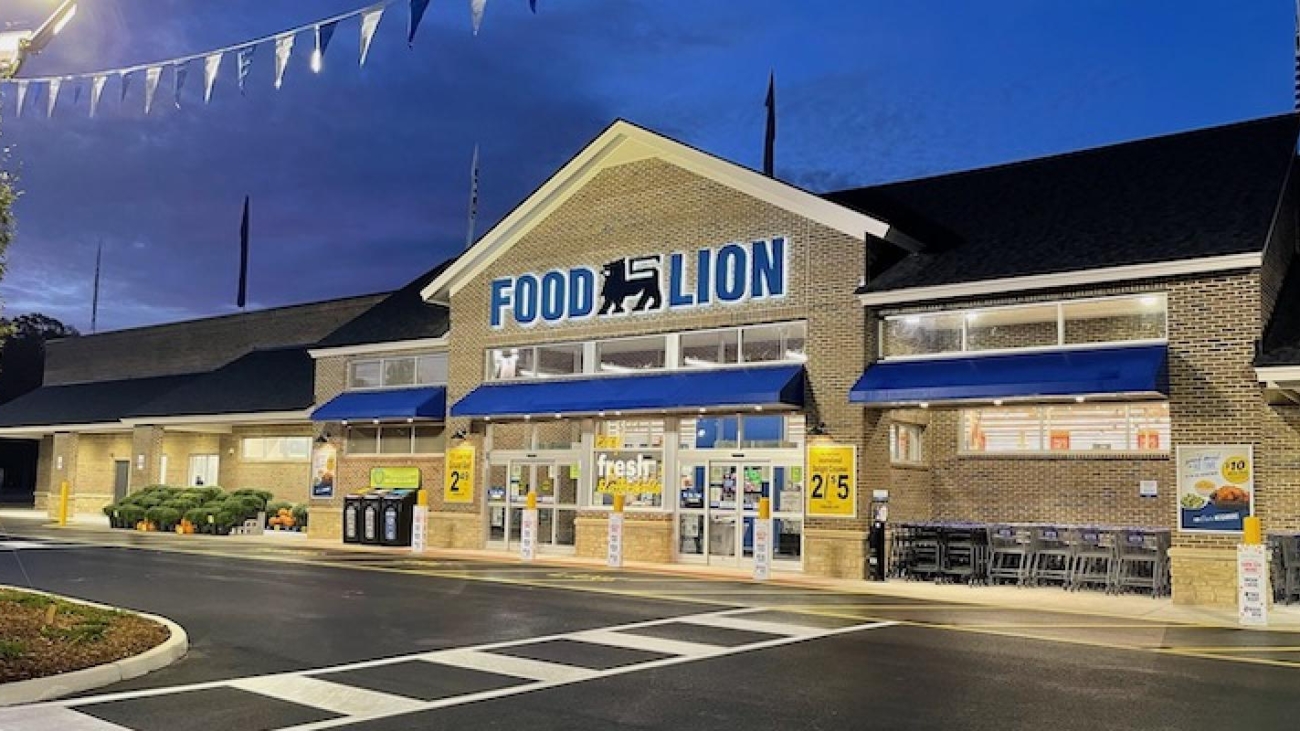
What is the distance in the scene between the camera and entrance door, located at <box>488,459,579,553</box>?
25438mm

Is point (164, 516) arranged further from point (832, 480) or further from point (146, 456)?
point (832, 480)

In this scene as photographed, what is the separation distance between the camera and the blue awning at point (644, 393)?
2081 cm

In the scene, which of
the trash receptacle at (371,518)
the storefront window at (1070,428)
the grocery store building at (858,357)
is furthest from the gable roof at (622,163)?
the trash receptacle at (371,518)

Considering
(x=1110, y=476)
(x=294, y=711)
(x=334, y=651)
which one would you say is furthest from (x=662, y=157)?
(x=294, y=711)

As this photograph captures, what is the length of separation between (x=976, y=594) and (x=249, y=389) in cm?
2423

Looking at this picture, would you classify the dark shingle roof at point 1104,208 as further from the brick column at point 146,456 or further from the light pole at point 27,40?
the brick column at point 146,456

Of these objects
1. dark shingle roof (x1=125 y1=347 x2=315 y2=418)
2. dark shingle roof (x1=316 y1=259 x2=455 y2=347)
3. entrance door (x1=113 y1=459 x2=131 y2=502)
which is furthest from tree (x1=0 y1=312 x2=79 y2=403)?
dark shingle roof (x1=316 y1=259 x2=455 y2=347)

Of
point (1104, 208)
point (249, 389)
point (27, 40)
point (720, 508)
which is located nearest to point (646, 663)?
point (27, 40)

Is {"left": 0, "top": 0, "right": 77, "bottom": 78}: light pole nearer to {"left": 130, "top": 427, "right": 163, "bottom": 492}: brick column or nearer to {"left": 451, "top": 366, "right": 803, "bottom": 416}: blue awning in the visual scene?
{"left": 451, "top": 366, "right": 803, "bottom": 416}: blue awning

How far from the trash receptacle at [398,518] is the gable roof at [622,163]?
4.87 meters

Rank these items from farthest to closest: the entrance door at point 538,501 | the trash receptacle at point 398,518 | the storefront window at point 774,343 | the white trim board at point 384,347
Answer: the white trim board at point 384,347 < the trash receptacle at point 398,518 < the entrance door at point 538,501 < the storefront window at point 774,343

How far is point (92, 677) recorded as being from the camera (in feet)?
30.8

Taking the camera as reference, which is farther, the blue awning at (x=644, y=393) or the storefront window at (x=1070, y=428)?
the storefront window at (x=1070, y=428)

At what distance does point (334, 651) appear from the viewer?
11375mm
